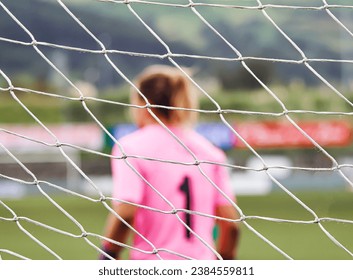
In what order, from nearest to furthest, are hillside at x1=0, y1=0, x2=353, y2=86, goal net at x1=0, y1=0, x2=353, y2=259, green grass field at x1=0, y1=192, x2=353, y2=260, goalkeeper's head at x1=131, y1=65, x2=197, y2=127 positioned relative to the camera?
1. goal net at x1=0, y1=0, x2=353, y2=259
2. goalkeeper's head at x1=131, y1=65, x2=197, y2=127
3. green grass field at x1=0, y1=192, x2=353, y2=260
4. hillside at x1=0, y1=0, x2=353, y2=86

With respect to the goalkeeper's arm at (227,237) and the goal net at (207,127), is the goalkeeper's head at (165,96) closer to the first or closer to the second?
the goal net at (207,127)

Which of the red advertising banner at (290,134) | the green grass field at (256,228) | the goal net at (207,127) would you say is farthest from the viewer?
the red advertising banner at (290,134)

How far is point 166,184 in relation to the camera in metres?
1.43

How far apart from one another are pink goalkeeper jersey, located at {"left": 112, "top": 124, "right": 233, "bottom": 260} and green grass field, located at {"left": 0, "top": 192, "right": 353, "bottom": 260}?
9.05ft

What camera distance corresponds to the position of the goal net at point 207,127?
4.38 ft

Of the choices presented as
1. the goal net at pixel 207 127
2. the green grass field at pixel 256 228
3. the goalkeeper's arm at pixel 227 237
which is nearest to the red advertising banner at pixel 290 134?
the goal net at pixel 207 127

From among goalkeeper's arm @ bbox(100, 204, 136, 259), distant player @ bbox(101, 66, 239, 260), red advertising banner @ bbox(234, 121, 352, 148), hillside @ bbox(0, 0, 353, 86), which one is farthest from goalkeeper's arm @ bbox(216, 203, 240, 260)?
hillside @ bbox(0, 0, 353, 86)

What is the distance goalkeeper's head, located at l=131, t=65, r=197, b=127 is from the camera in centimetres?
146

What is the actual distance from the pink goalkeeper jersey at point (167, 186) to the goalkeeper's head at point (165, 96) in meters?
0.02

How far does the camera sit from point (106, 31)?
22.6m

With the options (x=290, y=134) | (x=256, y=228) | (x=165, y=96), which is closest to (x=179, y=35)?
(x=290, y=134)

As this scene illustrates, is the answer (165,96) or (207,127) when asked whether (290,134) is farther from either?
(165,96)

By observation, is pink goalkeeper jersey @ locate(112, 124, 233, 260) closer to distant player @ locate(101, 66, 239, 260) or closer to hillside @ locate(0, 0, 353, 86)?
distant player @ locate(101, 66, 239, 260)

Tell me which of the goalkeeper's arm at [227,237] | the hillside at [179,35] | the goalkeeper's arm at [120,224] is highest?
the hillside at [179,35]
